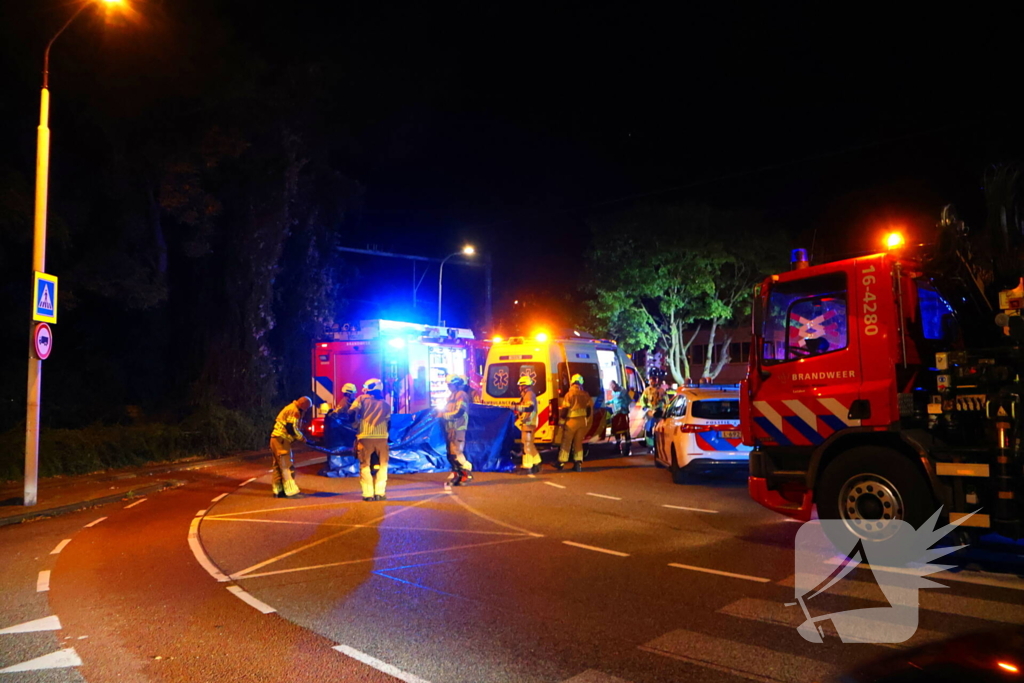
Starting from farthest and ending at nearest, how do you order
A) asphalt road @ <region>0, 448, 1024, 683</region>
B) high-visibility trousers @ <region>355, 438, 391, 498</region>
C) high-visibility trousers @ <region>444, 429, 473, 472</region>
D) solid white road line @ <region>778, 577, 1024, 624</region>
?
high-visibility trousers @ <region>444, 429, 473, 472</region> → high-visibility trousers @ <region>355, 438, 391, 498</region> → solid white road line @ <region>778, 577, 1024, 624</region> → asphalt road @ <region>0, 448, 1024, 683</region>

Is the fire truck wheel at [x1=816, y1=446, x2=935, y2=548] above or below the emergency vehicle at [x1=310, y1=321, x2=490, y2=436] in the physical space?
below

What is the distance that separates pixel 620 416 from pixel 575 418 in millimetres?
2916

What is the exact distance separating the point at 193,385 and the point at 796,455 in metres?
18.3

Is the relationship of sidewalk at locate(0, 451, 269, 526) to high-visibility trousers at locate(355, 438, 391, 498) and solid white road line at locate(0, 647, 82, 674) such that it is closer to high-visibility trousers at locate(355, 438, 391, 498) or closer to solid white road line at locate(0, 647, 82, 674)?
high-visibility trousers at locate(355, 438, 391, 498)

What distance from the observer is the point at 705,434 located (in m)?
11.4

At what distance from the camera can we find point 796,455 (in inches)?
299

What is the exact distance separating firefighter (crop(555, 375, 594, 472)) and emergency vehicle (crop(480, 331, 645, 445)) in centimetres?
64

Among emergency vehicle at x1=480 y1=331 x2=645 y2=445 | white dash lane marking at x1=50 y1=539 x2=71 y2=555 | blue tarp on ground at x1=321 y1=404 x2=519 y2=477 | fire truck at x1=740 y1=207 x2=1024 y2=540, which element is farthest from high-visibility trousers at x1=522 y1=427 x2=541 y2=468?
white dash lane marking at x1=50 y1=539 x2=71 y2=555

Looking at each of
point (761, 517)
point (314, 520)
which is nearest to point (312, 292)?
point (314, 520)

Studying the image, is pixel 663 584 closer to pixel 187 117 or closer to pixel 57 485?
pixel 57 485

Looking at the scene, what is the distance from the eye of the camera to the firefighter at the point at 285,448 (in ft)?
37.7

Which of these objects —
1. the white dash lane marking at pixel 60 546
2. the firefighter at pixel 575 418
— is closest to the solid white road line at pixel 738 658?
the white dash lane marking at pixel 60 546

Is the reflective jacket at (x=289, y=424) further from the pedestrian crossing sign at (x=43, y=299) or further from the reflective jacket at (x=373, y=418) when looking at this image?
the pedestrian crossing sign at (x=43, y=299)

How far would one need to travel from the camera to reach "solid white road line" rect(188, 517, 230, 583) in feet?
22.5
